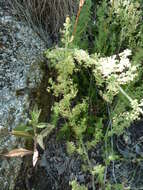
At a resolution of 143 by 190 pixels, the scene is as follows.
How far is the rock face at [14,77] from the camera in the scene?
1.63m

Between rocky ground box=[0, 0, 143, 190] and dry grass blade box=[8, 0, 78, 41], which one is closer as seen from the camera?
rocky ground box=[0, 0, 143, 190]

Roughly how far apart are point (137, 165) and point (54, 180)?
52 cm

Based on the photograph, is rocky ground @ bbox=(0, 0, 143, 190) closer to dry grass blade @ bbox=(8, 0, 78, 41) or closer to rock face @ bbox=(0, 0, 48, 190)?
rock face @ bbox=(0, 0, 48, 190)

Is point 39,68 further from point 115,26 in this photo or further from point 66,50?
point 115,26

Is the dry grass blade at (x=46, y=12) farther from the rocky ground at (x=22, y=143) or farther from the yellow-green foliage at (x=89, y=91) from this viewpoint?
the yellow-green foliage at (x=89, y=91)

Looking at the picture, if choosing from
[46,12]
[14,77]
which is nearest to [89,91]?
[14,77]

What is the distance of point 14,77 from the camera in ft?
5.98

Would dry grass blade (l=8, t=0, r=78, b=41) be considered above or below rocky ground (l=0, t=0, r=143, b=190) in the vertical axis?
above

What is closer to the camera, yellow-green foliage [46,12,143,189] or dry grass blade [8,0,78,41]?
yellow-green foliage [46,12,143,189]

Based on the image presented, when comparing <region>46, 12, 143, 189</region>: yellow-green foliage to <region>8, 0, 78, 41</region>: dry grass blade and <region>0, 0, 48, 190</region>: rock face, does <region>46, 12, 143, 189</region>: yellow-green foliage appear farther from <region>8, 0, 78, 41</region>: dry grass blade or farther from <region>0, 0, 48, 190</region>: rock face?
<region>8, 0, 78, 41</region>: dry grass blade

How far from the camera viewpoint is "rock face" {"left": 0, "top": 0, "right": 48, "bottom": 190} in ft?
5.35

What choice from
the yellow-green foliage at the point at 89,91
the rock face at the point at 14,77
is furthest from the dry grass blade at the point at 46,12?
the yellow-green foliage at the point at 89,91

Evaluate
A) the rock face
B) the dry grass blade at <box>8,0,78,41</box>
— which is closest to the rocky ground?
the rock face

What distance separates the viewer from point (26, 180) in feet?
5.81
